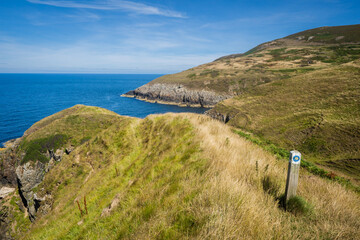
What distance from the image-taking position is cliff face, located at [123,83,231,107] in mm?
103756

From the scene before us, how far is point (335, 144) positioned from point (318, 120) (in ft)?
23.6

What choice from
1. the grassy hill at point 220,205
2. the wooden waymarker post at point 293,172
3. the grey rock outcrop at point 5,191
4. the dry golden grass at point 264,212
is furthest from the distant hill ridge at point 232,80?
the wooden waymarker post at point 293,172

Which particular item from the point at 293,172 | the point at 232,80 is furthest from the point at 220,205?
the point at 232,80

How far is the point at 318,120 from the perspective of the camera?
27.2 metres

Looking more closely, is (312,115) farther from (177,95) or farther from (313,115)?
(177,95)

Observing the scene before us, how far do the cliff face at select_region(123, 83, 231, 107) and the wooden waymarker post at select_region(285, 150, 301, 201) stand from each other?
3909 inches

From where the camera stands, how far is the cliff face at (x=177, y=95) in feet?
340

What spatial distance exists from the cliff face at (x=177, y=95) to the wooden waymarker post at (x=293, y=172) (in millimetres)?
99279

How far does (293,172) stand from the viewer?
13.6 feet

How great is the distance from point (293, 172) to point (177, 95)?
364 ft

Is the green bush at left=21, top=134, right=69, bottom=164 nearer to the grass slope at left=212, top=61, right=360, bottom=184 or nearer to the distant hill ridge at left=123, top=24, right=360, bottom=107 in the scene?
the grass slope at left=212, top=61, right=360, bottom=184

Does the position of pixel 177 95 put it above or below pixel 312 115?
above

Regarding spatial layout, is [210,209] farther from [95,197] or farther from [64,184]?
[64,184]

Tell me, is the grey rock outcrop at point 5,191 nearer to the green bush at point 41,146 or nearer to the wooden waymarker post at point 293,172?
the green bush at point 41,146
